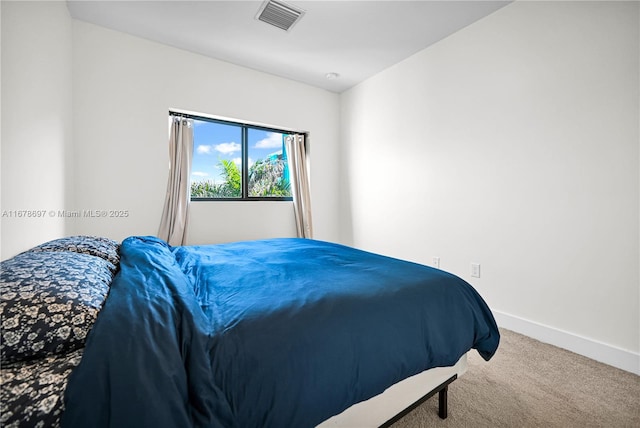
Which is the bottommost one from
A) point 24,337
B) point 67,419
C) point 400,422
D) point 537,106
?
point 400,422

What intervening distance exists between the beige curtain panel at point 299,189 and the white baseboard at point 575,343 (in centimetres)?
231

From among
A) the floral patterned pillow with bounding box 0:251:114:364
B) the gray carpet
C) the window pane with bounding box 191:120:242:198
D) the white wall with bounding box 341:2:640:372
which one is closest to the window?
the window pane with bounding box 191:120:242:198

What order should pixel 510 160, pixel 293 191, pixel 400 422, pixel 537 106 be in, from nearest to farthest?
pixel 400 422 → pixel 537 106 → pixel 510 160 → pixel 293 191

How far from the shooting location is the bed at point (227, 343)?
668mm

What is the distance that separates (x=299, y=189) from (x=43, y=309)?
127 inches

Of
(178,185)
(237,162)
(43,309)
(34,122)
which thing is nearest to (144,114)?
(178,185)

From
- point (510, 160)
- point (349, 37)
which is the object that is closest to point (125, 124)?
point (349, 37)

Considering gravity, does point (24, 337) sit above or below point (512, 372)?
above

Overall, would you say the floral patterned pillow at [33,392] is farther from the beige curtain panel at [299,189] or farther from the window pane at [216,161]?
the beige curtain panel at [299,189]

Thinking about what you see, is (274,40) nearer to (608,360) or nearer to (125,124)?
(125,124)

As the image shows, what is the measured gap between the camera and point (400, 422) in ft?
4.63

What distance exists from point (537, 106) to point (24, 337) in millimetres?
3090

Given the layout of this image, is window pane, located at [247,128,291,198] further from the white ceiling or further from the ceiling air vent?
the ceiling air vent

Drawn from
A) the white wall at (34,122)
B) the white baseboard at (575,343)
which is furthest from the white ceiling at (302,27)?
the white baseboard at (575,343)
